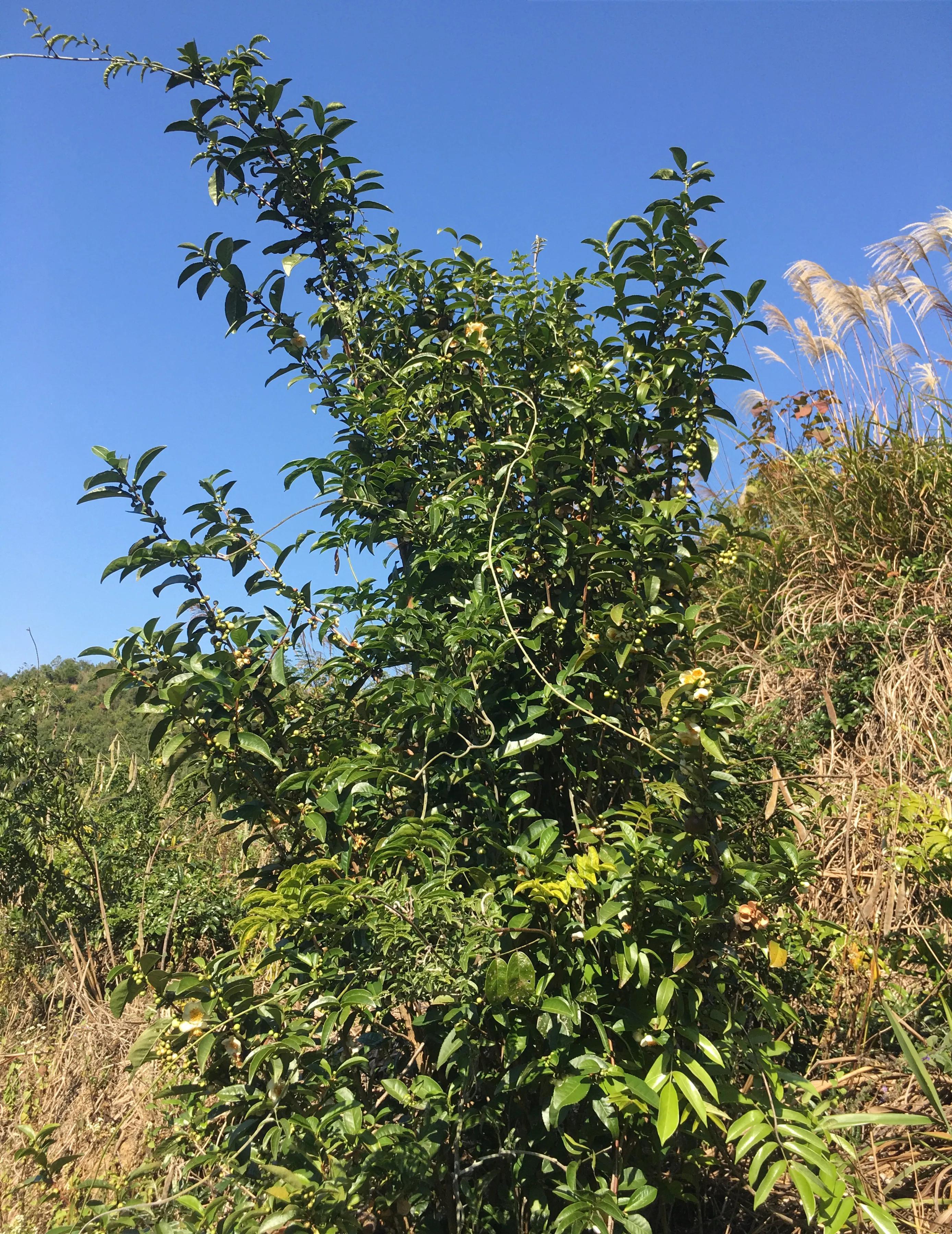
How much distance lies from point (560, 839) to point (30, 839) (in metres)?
3.15

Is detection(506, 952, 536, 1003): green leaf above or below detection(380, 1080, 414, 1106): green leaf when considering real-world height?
above

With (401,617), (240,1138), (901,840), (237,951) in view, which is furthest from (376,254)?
(901,840)

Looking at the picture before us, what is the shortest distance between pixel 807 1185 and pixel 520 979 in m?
0.55

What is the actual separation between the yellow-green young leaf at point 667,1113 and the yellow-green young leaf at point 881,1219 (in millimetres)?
326

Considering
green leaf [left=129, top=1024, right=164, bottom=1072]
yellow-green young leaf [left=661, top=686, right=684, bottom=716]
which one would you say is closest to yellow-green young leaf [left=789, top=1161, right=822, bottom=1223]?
yellow-green young leaf [left=661, top=686, right=684, bottom=716]

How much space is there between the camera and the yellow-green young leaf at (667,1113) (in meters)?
1.31

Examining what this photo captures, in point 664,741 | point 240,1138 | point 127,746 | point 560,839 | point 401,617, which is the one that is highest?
point 127,746

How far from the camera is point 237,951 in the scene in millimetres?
1578

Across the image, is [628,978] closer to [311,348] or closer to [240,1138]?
[240,1138]

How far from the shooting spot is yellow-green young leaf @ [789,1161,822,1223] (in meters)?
1.29

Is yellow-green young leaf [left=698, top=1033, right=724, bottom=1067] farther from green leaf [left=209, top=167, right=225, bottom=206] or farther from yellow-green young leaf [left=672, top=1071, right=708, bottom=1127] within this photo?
green leaf [left=209, top=167, right=225, bottom=206]

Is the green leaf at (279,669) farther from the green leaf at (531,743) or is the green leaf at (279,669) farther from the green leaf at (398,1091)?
the green leaf at (398,1091)

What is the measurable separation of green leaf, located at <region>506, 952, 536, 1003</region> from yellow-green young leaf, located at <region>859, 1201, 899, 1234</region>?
2.13 ft

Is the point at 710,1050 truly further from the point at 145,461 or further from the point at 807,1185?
the point at 145,461
